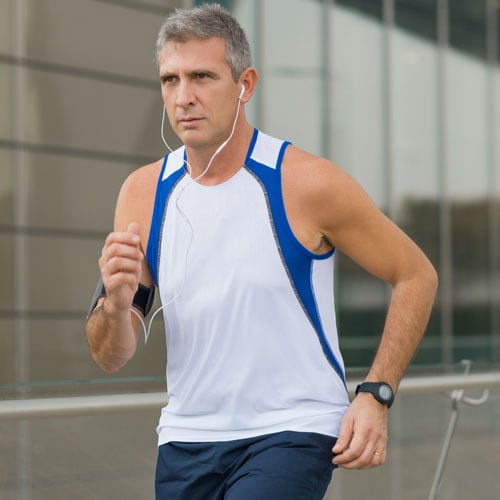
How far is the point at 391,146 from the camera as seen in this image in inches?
635

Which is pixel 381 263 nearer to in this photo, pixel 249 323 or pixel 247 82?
pixel 249 323

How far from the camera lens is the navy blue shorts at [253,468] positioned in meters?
2.25

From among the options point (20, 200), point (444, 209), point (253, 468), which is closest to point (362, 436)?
point (253, 468)

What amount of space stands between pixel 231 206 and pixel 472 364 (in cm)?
192

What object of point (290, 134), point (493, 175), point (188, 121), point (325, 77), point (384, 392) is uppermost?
point (325, 77)

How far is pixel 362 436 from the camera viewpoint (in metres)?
2.25

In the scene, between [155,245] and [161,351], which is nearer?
[155,245]

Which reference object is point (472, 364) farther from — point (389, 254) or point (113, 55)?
point (113, 55)

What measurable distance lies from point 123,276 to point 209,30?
23.2 inches

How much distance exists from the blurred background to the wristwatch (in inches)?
404

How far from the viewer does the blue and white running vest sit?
233cm

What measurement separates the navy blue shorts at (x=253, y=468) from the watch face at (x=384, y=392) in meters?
0.14

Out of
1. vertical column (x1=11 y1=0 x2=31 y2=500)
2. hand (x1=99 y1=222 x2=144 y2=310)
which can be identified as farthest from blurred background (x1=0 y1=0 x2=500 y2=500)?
hand (x1=99 y1=222 x2=144 y2=310)

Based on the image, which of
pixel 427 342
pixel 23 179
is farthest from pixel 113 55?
pixel 427 342
